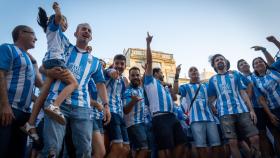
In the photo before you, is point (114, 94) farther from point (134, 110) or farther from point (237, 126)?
point (237, 126)

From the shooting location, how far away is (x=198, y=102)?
6.98 m

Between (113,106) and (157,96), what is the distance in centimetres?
113

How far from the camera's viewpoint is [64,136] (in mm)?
3572

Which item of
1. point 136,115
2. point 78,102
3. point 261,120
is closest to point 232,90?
point 261,120

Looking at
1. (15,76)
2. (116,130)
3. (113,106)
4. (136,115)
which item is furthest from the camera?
(136,115)

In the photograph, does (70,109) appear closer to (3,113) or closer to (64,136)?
(64,136)

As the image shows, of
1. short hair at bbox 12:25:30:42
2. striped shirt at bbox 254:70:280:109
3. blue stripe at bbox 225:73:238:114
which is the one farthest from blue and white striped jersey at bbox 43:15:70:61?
striped shirt at bbox 254:70:280:109

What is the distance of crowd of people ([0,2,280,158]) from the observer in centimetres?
353

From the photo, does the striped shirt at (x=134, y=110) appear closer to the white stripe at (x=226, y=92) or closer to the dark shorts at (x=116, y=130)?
the dark shorts at (x=116, y=130)

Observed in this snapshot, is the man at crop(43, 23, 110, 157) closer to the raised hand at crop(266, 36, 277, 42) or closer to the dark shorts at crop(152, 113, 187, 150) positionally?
the dark shorts at crop(152, 113, 187, 150)

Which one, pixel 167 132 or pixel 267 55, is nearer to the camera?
pixel 167 132

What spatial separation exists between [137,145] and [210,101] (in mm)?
2117

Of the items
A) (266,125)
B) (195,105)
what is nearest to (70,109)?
(195,105)

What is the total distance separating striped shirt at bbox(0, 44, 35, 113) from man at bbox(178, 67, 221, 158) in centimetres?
388
